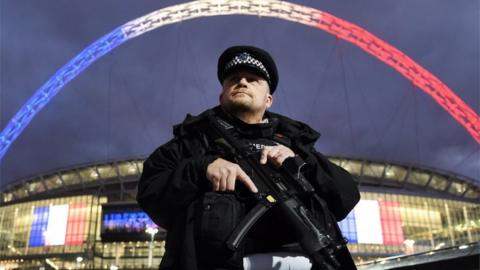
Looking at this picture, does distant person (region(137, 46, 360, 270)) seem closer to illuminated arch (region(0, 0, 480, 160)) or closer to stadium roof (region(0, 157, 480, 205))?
illuminated arch (region(0, 0, 480, 160))

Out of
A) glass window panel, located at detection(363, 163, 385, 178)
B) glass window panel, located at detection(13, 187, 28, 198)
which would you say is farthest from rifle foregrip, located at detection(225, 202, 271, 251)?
glass window panel, located at detection(13, 187, 28, 198)

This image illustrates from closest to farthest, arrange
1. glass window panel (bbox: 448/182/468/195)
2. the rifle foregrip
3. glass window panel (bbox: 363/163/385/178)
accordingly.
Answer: the rifle foregrip < glass window panel (bbox: 363/163/385/178) < glass window panel (bbox: 448/182/468/195)

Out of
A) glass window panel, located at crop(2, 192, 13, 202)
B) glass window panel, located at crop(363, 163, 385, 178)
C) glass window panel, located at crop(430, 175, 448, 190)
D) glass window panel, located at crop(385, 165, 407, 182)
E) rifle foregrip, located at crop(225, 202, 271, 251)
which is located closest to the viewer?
rifle foregrip, located at crop(225, 202, 271, 251)

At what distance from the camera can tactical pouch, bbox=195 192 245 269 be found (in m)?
1.99

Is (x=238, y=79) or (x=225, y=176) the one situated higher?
(x=238, y=79)

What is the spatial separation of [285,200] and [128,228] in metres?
68.4

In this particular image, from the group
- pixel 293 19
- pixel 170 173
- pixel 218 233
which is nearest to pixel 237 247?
pixel 218 233

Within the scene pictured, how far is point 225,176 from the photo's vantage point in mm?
2070

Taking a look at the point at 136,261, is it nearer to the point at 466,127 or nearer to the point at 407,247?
the point at 407,247

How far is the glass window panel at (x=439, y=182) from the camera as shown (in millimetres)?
87375

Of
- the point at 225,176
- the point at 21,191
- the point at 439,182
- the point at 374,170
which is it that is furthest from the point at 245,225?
the point at 21,191

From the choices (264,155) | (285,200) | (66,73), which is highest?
(66,73)

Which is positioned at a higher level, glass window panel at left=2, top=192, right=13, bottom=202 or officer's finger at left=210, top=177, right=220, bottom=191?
glass window panel at left=2, top=192, right=13, bottom=202

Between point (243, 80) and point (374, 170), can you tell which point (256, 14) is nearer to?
point (374, 170)
